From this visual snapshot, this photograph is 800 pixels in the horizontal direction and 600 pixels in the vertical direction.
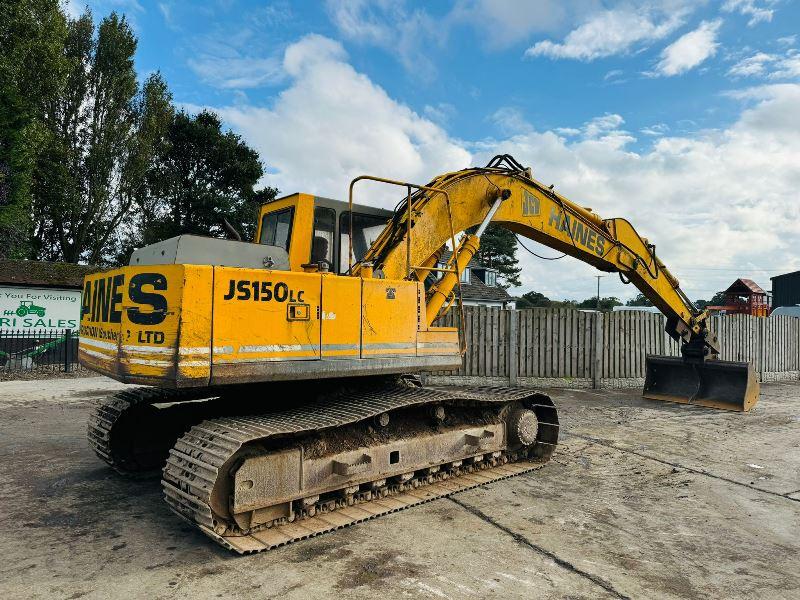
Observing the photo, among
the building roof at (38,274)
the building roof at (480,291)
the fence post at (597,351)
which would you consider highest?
the building roof at (480,291)

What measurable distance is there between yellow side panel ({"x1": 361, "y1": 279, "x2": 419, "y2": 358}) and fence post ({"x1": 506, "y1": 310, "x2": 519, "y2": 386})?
8.56m

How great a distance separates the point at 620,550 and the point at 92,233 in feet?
101

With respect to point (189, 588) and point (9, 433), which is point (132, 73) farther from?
point (189, 588)

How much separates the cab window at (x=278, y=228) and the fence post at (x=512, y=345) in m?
8.89

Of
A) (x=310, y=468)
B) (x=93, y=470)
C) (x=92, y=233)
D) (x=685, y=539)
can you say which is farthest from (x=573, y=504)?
(x=92, y=233)

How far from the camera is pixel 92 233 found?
1138 inches

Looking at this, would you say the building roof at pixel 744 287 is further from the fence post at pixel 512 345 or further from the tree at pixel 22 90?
the tree at pixel 22 90

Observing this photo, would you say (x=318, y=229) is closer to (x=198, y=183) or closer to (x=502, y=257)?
(x=198, y=183)

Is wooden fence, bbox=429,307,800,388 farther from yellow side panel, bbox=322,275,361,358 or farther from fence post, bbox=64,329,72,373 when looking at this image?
fence post, bbox=64,329,72,373

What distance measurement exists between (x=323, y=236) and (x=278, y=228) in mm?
502

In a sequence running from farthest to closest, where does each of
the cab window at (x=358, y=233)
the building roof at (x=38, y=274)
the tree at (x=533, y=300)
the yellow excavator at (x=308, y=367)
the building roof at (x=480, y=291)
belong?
the tree at (x=533, y=300) < the building roof at (x=480, y=291) < the building roof at (x=38, y=274) < the cab window at (x=358, y=233) < the yellow excavator at (x=308, y=367)

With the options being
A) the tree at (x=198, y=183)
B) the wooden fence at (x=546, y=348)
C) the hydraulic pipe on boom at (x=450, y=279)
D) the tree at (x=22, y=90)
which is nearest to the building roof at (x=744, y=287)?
the wooden fence at (x=546, y=348)

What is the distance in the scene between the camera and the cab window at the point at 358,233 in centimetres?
557

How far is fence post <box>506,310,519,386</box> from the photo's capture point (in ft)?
44.7
